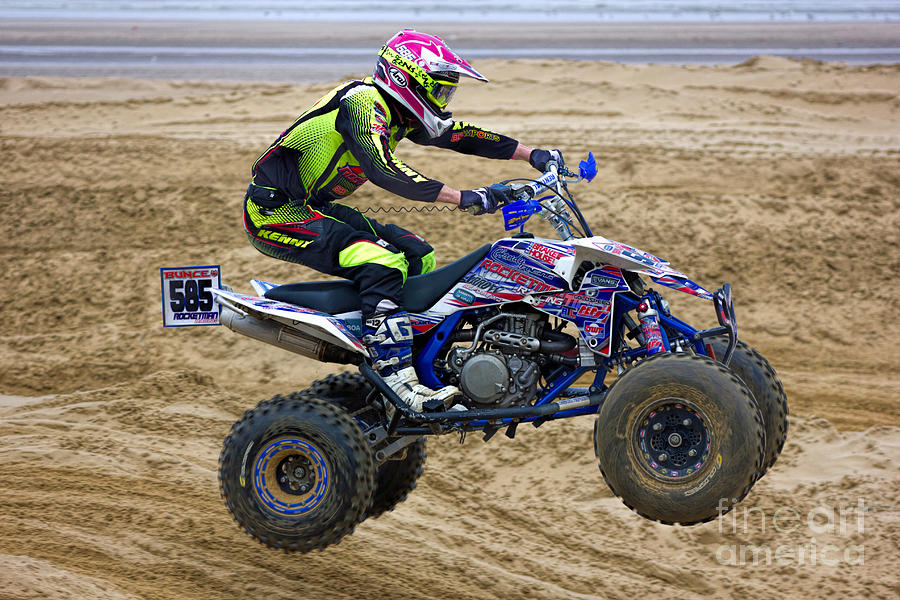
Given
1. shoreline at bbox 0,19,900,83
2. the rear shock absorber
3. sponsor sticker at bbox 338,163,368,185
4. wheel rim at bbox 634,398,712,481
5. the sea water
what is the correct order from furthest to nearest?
the sea water, shoreline at bbox 0,19,900,83, sponsor sticker at bbox 338,163,368,185, the rear shock absorber, wheel rim at bbox 634,398,712,481

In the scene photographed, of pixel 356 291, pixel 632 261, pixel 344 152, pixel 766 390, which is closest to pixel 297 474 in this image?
pixel 356 291

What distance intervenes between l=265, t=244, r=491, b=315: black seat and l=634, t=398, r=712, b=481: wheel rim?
1257 millimetres

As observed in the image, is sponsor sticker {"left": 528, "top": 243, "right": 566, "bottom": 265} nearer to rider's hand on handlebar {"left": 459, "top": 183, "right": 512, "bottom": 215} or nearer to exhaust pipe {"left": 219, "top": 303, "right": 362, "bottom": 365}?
rider's hand on handlebar {"left": 459, "top": 183, "right": 512, "bottom": 215}

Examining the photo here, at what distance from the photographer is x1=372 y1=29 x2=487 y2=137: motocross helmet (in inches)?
197

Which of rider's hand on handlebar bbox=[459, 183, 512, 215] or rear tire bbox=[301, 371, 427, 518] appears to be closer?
rider's hand on handlebar bbox=[459, 183, 512, 215]

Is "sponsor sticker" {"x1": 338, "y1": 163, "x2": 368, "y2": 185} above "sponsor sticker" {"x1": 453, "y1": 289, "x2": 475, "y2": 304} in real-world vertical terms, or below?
above

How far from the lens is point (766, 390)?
508cm

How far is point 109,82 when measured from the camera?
15.6 meters

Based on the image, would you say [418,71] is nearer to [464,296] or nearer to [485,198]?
[485,198]

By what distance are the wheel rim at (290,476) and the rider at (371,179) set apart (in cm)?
59

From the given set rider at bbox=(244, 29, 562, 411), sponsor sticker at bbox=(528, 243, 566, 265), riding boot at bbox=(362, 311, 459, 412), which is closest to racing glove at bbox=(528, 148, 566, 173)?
rider at bbox=(244, 29, 562, 411)

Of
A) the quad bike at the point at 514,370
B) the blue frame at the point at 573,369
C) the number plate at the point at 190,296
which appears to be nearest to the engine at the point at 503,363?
the quad bike at the point at 514,370

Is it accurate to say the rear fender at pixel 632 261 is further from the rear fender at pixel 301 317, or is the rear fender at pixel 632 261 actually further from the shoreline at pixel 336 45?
the shoreline at pixel 336 45

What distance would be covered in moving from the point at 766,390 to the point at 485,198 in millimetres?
1839
